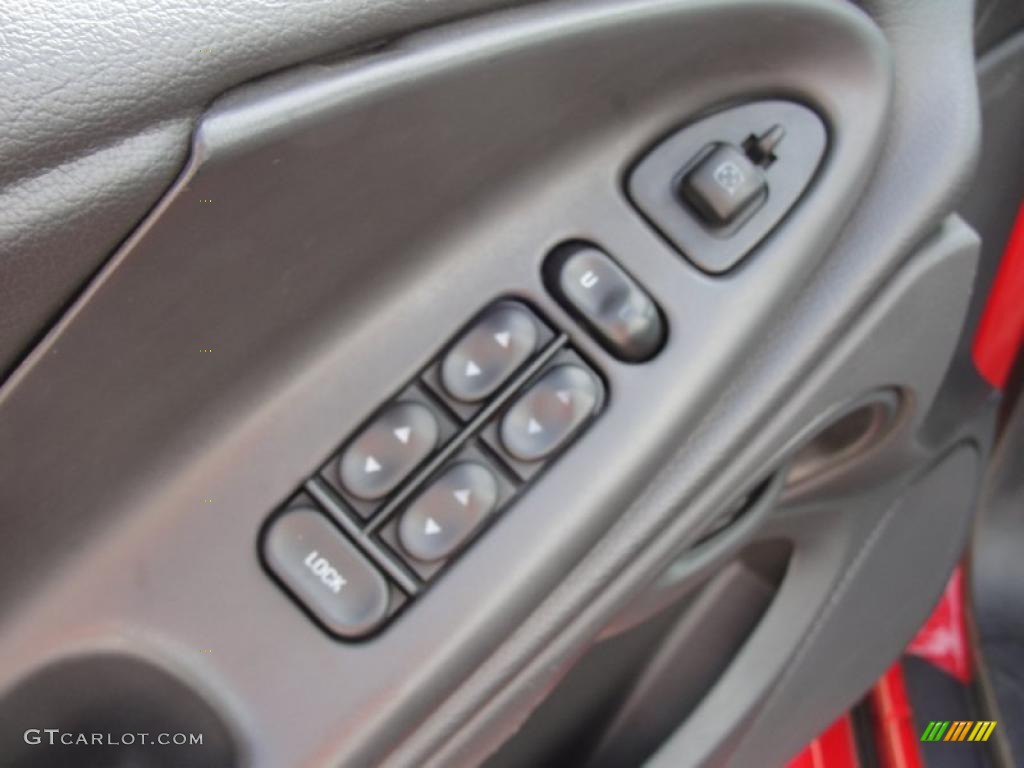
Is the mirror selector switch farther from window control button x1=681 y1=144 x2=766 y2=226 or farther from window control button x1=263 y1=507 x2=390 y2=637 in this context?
window control button x1=263 y1=507 x2=390 y2=637

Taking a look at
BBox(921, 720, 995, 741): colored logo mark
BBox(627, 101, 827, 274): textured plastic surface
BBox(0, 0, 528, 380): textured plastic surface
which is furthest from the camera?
BBox(921, 720, 995, 741): colored logo mark

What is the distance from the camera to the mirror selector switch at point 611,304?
A: 1.92 ft

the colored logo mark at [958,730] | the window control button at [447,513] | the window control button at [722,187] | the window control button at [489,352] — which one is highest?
the window control button at [489,352]

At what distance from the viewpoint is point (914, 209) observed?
2.04 feet

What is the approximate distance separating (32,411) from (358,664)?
186 millimetres

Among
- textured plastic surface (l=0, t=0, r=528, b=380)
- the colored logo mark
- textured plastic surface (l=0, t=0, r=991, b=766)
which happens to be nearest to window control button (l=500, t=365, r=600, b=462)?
textured plastic surface (l=0, t=0, r=991, b=766)

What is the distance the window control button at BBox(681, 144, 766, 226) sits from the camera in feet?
1.95

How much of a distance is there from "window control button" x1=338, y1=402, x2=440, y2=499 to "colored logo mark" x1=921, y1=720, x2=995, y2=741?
0.60 meters

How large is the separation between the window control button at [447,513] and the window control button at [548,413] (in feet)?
0.08

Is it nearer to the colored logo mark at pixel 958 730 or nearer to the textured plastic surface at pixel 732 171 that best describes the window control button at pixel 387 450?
the textured plastic surface at pixel 732 171

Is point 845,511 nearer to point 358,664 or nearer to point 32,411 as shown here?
point 358,664

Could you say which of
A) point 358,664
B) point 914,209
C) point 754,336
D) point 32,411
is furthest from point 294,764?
point 914,209

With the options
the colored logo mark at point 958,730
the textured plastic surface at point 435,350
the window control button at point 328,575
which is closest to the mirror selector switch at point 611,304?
the textured plastic surface at point 435,350

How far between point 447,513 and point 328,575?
63mm
